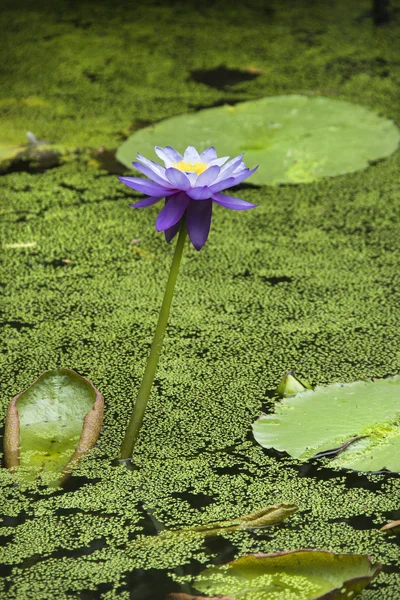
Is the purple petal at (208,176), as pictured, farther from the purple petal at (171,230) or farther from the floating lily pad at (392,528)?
the floating lily pad at (392,528)

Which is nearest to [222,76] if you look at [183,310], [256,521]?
[183,310]

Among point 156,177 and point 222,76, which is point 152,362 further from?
point 222,76

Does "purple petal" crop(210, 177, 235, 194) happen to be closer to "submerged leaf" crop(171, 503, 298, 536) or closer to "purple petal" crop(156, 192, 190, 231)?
"purple petal" crop(156, 192, 190, 231)

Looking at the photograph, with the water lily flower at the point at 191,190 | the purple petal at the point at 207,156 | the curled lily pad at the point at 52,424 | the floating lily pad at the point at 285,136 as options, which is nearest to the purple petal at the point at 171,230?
the water lily flower at the point at 191,190

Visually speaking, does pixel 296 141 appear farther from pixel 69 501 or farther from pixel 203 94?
pixel 69 501

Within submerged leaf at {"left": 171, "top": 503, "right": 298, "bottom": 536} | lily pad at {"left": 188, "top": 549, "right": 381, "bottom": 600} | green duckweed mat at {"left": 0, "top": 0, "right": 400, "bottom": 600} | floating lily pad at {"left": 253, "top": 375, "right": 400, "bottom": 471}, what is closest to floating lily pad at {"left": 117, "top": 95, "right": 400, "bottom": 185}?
green duckweed mat at {"left": 0, "top": 0, "right": 400, "bottom": 600}

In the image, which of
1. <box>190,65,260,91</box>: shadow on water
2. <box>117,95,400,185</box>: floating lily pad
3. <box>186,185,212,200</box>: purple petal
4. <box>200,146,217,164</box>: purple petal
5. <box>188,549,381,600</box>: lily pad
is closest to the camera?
<box>188,549,381,600</box>: lily pad

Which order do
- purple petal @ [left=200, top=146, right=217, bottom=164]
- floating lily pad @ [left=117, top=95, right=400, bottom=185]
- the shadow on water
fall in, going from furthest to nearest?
1. the shadow on water
2. floating lily pad @ [left=117, top=95, right=400, bottom=185]
3. purple petal @ [left=200, top=146, right=217, bottom=164]
